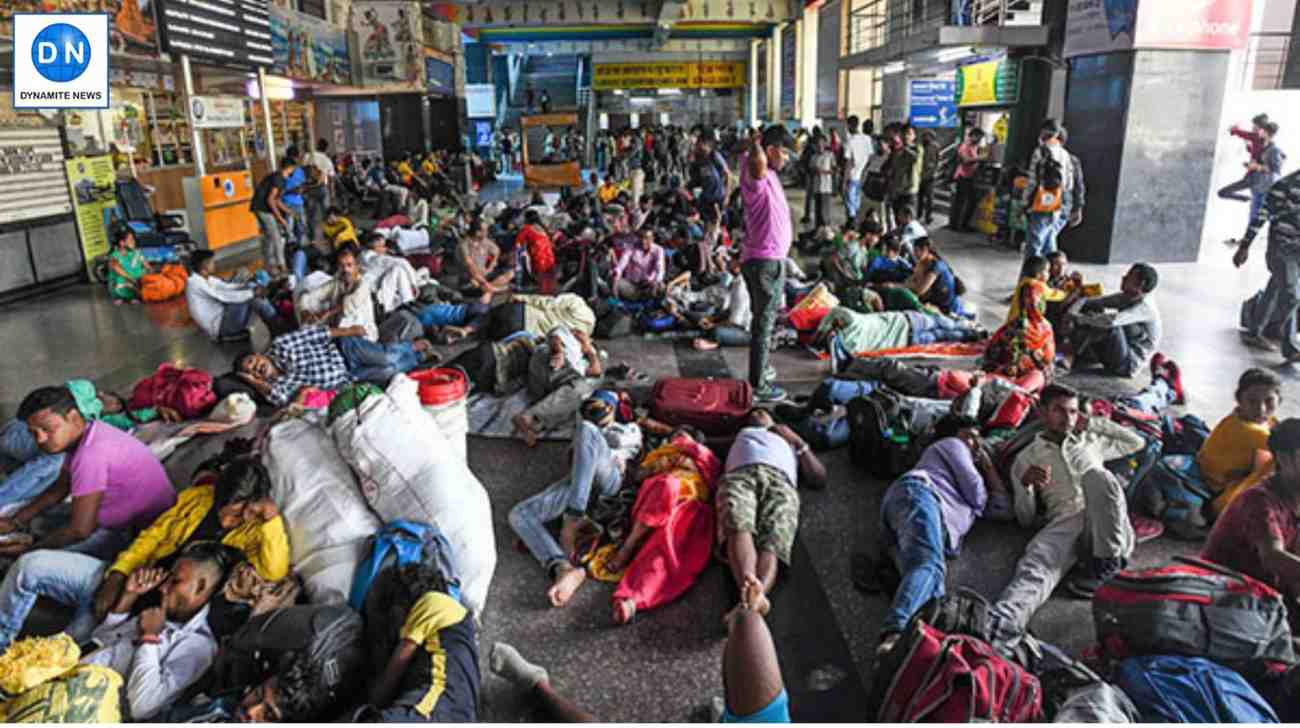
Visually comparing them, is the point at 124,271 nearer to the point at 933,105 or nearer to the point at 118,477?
the point at 118,477

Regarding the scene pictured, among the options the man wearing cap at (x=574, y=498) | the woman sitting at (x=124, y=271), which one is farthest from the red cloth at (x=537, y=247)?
the man wearing cap at (x=574, y=498)

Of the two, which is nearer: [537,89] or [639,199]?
[639,199]

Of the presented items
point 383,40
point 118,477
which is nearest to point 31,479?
point 118,477

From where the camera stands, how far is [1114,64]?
9.89 metres

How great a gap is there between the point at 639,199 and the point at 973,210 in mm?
5382

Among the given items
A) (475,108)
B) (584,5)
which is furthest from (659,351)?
(475,108)

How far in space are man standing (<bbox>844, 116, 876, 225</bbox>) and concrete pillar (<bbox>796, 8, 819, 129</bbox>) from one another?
38.1ft

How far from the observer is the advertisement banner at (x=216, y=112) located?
11516 mm

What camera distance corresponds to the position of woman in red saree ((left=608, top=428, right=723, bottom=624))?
3.45 m

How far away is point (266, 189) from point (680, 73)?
91.0 ft

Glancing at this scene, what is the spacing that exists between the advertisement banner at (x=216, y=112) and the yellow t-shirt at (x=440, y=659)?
10783mm

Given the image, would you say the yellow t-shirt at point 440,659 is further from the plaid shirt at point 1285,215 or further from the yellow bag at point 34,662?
the plaid shirt at point 1285,215

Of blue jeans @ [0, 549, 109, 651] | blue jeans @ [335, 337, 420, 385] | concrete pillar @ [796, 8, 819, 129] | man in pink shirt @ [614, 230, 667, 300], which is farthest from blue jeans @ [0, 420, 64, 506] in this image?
concrete pillar @ [796, 8, 819, 129]

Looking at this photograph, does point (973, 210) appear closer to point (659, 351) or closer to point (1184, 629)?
point (659, 351)
